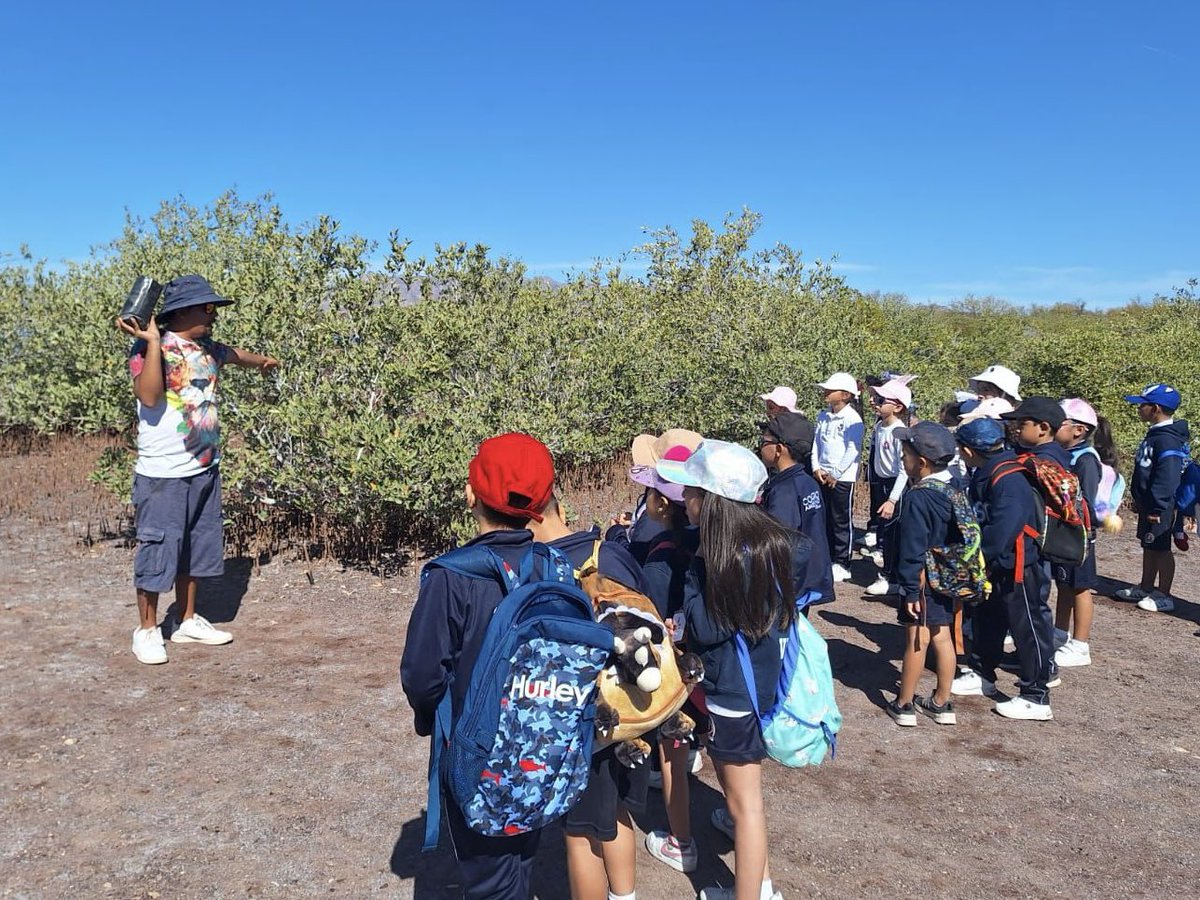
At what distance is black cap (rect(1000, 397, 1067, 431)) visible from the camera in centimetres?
472

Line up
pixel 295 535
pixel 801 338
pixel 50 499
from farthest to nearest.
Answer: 1. pixel 801 338
2. pixel 50 499
3. pixel 295 535

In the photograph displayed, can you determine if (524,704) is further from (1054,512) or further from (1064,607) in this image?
(1064,607)

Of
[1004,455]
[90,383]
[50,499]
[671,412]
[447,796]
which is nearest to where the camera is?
[447,796]

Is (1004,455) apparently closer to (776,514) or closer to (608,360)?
(776,514)

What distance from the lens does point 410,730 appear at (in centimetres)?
432

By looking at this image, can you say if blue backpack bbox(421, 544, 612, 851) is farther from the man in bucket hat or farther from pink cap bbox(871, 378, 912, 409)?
pink cap bbox(871, 378, 912, 409)

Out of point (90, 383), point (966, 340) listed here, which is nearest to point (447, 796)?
point (90, 383)

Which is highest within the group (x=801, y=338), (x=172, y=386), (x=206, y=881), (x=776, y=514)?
(x=801, y=338)

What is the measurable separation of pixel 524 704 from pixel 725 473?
95 centimetres

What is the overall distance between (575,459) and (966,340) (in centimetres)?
1816

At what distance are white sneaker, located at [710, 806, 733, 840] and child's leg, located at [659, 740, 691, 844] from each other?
0.71 ft

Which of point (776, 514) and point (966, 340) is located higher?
point (966, 340)

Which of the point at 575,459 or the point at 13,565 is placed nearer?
the point at 13,565

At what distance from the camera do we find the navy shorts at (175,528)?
4895 millimetres
